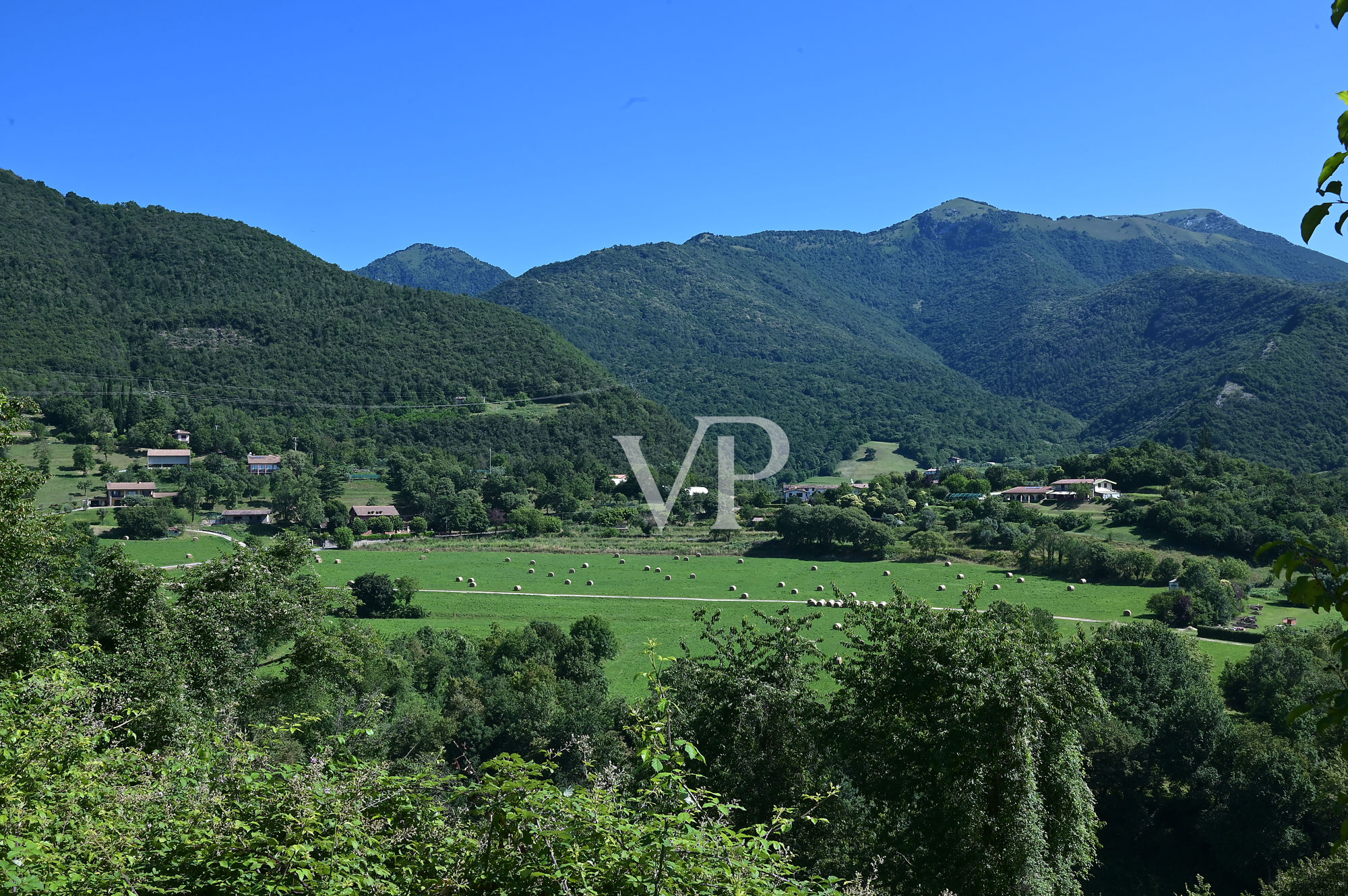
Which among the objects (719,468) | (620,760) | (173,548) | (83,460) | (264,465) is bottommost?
(173,548)

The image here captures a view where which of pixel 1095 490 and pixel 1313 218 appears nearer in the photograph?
pixel 1313 218

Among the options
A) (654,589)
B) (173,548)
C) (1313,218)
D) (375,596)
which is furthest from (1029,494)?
(1313,218)

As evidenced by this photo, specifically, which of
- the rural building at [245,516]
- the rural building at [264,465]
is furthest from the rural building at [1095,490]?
the rural building at [264,465]

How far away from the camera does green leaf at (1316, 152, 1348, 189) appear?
2.43m

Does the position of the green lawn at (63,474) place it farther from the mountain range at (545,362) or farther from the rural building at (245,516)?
the mountain range at (545,362)

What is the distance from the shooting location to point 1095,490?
219 ft

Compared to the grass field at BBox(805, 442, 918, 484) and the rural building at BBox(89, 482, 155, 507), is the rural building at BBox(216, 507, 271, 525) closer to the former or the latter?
the rural building at BBox(89, 482, 155, 507)

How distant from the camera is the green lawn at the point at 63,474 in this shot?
191 ft

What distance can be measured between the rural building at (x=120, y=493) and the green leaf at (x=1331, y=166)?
227ft

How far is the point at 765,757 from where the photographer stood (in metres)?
11.5

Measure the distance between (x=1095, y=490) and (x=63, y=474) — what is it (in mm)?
78385

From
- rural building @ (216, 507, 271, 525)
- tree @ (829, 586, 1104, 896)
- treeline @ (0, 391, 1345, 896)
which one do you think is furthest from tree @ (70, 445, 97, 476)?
tree @ (829, 586, 1104, 896)

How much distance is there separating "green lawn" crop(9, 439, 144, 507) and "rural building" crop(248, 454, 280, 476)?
9207mm

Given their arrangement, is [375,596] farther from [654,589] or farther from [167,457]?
[167,457]
